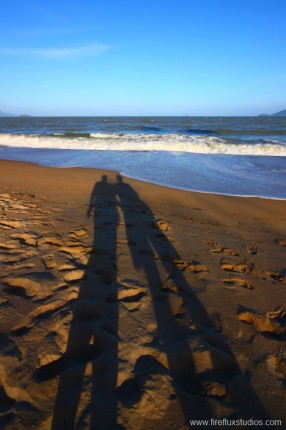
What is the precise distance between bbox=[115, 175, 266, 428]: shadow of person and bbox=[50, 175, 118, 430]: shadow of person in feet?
0.61

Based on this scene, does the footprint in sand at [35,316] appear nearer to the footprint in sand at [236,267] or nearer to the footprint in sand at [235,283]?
the footprint in sand at [235,283]

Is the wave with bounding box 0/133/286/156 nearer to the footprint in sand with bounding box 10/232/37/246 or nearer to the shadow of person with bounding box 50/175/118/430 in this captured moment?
the footprint in sand with bounding box 10/232/37/246

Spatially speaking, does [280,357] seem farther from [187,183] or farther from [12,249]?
[187,183]

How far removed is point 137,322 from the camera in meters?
2.51

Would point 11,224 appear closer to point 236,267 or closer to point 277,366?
point 236,267

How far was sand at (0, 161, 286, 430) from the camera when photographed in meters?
1.83

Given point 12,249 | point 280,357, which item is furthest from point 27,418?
point 12,249

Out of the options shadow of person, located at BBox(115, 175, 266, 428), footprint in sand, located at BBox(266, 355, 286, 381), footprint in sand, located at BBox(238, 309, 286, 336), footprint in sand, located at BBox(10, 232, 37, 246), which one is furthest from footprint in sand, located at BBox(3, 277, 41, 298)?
footprint in sand, located at BBox(266, 355, 286, 381)

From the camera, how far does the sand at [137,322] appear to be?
1.83m

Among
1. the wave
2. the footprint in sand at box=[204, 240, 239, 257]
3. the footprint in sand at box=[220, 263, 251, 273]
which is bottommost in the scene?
the footprint in sand at box=[220, 263, 251, 273]

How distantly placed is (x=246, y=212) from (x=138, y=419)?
493 centimetres

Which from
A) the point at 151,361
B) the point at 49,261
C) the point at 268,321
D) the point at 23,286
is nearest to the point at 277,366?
the point at 268,321

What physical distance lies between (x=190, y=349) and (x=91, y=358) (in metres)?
0.76

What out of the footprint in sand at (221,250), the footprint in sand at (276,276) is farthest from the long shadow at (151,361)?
the footprint in sand at (276,276)
